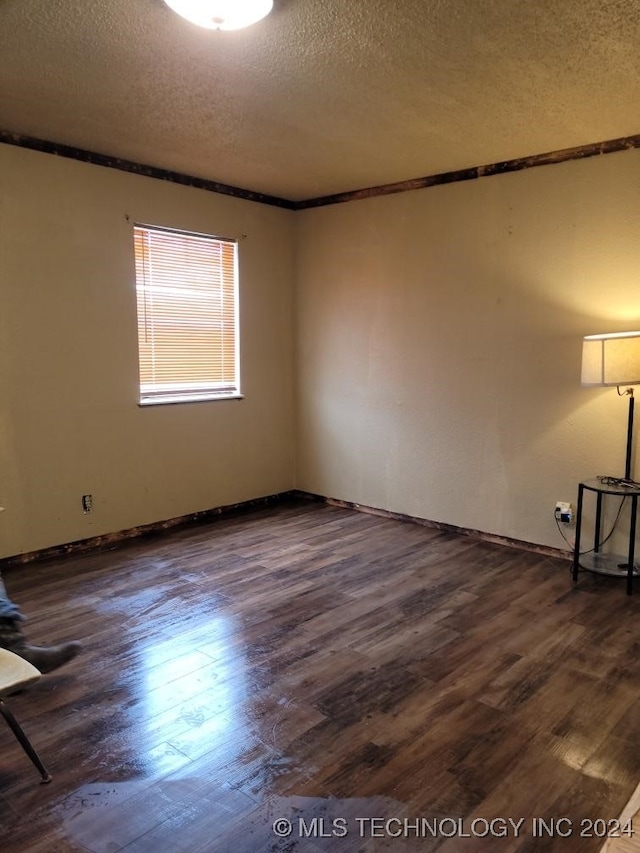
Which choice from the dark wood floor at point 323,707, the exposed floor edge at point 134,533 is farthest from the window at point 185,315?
the dark wood floor at point 323,707

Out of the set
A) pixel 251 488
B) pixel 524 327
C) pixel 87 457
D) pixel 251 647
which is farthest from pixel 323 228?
pixel 251 647

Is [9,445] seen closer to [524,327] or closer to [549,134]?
[524,327]

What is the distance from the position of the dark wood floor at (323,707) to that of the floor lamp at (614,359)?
121 cm

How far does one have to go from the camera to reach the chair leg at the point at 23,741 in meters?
1.76

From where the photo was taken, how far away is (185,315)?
4.54 meters

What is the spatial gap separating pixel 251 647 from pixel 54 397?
2.14 meters

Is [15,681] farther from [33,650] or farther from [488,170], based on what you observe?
[488,170]

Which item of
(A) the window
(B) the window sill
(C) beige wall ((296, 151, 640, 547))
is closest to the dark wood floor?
(C) beige wall ((296, 151, 640, 547))

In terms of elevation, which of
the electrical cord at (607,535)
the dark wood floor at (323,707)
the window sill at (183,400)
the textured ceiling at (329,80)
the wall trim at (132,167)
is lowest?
the dark wood floor at (323,707)

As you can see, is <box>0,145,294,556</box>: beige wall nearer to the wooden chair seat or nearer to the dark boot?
the dark boot

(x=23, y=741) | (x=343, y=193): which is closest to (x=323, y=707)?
(x=23, y=741)

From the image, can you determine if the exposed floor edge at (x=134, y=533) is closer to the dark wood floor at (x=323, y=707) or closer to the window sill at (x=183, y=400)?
the dark wood floor at (x=323, y=707)

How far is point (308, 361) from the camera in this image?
17.5 ft

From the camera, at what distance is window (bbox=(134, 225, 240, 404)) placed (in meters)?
4.29
